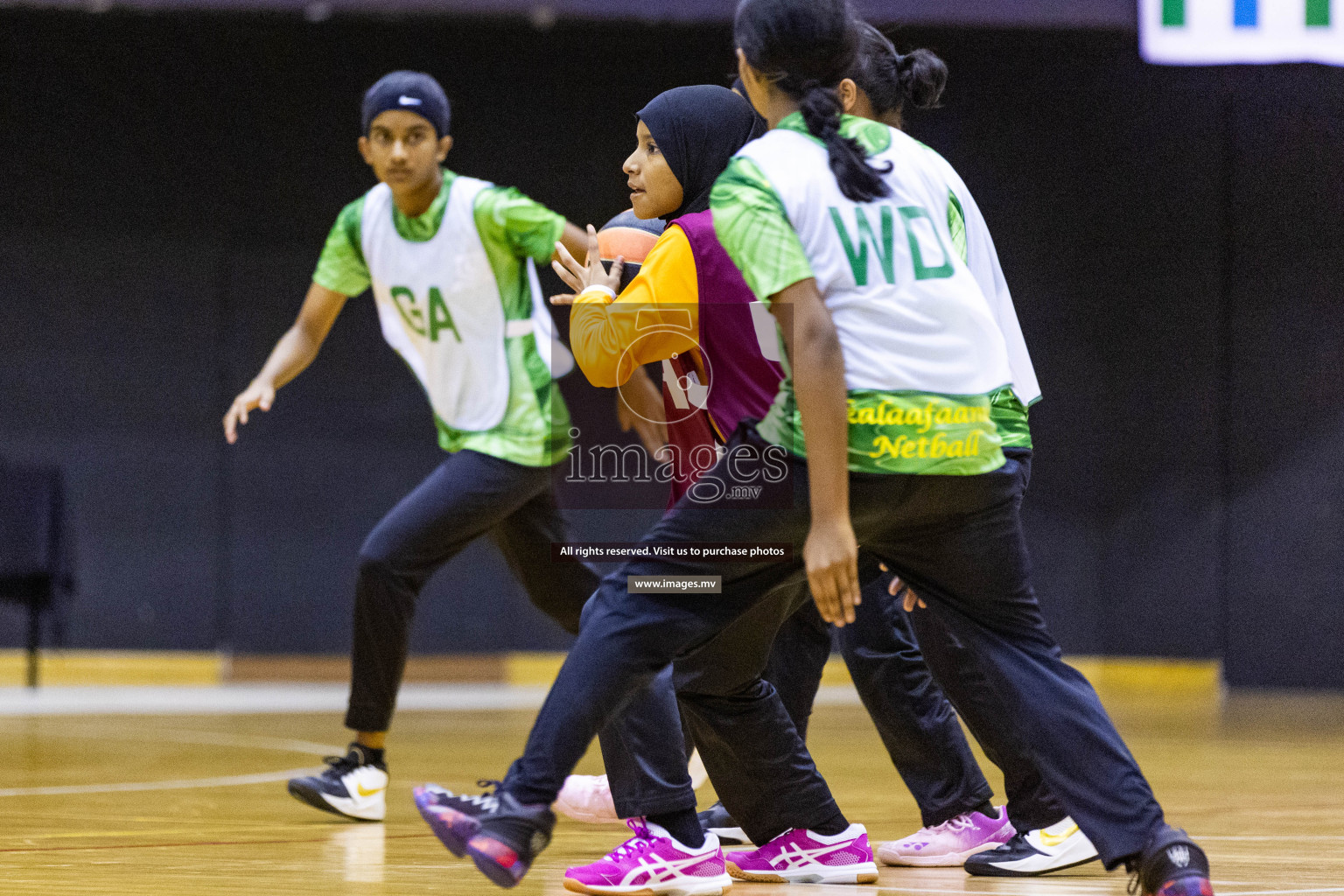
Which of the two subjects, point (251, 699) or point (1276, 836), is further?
point (251, 699)

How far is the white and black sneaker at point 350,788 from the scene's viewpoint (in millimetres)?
3041

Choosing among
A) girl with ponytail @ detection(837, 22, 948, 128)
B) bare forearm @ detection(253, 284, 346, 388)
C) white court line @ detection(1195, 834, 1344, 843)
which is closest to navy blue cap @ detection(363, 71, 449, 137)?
bare forearm @ detection(253, 284, 346, 388)

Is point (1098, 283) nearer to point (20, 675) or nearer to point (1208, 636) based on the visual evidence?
point (1208, 636)

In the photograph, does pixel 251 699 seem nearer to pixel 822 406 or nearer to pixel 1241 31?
pixel 1241 31

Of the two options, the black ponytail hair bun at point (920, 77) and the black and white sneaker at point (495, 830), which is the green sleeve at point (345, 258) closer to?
the black ponytail hair bun at point (920, 77)

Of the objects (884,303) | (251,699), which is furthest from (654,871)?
(251,699)

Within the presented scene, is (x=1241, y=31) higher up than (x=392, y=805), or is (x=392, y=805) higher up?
(x=1241, y=31)

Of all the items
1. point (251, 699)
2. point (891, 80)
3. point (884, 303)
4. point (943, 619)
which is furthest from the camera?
point (251, 699)

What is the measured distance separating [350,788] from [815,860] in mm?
1147

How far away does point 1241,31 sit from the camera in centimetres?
622

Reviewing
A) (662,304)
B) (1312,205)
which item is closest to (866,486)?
(662,304)

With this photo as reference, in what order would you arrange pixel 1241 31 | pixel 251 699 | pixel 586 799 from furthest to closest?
pixel 251 699, pixel 1241 31, pixel 586 799

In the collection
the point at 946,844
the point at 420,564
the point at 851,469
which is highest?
the point at 851,469

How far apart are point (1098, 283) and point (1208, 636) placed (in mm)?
1797
